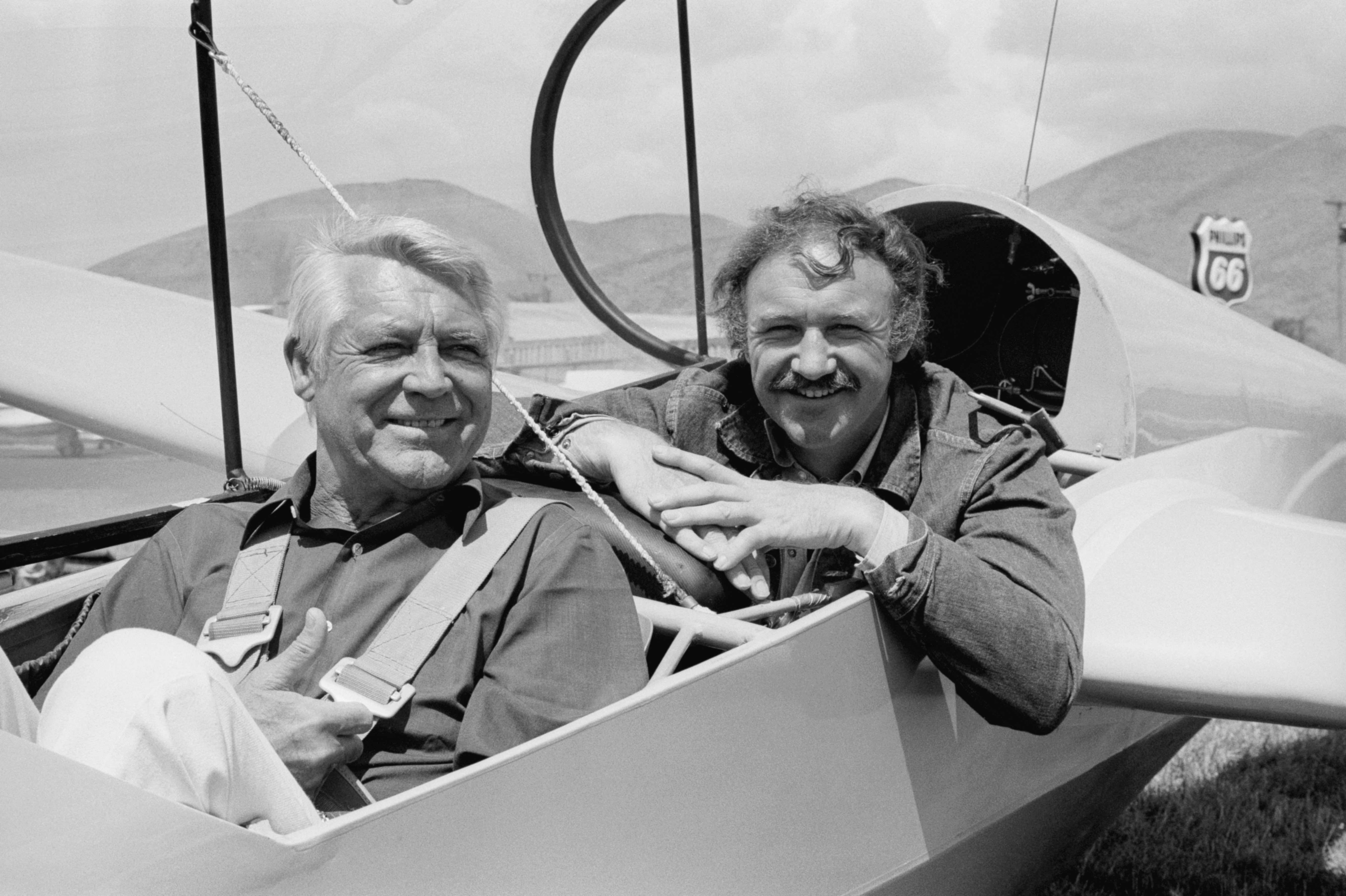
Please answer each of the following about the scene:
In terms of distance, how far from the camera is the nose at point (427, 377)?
5.79 feet

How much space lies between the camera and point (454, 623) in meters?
1.64

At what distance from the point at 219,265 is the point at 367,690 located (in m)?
1.76

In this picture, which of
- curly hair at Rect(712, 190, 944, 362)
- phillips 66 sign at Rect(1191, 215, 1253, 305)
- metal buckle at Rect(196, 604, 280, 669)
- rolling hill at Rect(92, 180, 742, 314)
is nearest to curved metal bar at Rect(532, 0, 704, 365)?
rolling hill at Rect(92, 180, 742, 314)

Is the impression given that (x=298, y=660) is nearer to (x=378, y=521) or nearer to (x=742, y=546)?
(x=378, y=521)

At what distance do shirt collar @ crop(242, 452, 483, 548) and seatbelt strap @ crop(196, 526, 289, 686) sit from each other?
0.17ft

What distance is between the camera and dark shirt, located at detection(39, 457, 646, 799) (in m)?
1.56

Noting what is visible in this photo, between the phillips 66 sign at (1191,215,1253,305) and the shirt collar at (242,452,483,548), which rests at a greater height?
the shirt collar at (242,452,483,548)

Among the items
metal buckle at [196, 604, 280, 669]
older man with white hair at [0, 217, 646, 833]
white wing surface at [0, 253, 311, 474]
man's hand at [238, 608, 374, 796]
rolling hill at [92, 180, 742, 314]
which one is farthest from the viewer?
rolling hill at [92, 180, 742, 314]

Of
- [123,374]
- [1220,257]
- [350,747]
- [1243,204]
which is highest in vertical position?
[350,747]

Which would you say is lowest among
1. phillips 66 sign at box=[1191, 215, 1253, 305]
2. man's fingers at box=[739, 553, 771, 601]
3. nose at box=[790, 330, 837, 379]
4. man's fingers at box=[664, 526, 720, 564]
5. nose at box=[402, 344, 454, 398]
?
phillips 66 sign at box=[1191, 215, 1253, 305]

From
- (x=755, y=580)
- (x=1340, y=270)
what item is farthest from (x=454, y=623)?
(x=1340, y=270)

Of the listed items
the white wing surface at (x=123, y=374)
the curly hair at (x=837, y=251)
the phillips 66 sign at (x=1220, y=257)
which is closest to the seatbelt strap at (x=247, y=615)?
the curly hair at (x=837, y=251)

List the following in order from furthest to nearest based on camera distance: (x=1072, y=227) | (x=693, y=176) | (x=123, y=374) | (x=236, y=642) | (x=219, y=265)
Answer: (x=1072, y=227), (x=693, y=176), (x=123, y=374), (x=219, y=265), (x=236, y=642)

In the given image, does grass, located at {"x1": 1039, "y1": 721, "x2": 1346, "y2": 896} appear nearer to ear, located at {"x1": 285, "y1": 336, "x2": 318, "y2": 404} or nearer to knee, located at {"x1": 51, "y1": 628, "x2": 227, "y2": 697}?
ear, located at {"x1": 285, "y1": 336, "x2": 318, "y2": 404}
